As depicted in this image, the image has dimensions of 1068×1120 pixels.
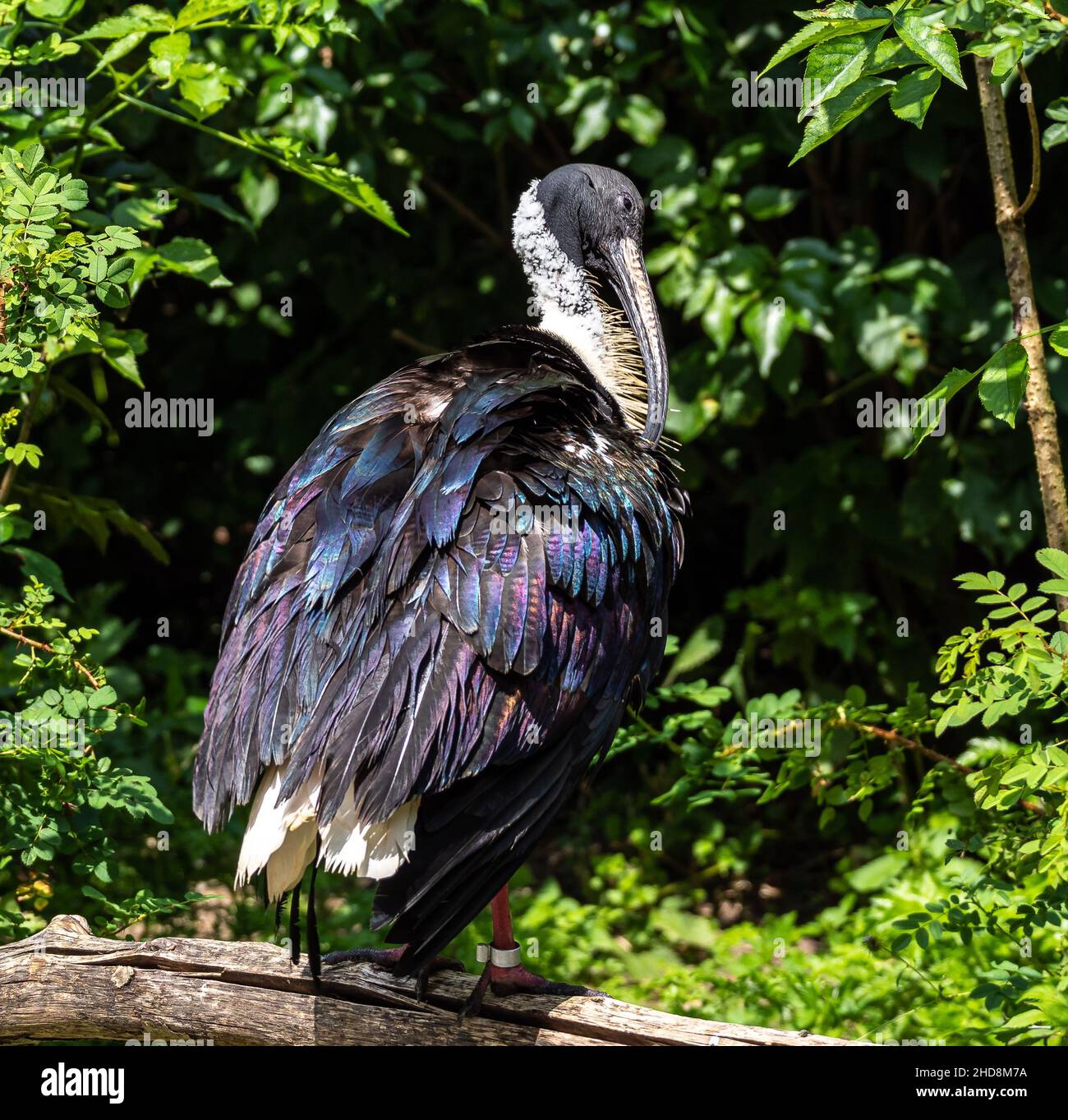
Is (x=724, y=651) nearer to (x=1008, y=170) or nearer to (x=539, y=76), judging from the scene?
(x=539, y=76)

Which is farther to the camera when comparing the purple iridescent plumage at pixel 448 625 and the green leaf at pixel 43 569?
the green leaf at pixel 43 569

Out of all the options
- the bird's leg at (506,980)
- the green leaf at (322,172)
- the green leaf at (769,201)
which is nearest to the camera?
the bird's leg at (506,980)

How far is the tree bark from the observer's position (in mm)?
2932

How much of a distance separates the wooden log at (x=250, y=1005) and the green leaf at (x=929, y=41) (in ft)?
5.30

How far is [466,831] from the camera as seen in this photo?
244 cm

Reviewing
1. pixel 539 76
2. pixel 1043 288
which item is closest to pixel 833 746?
pixel 1043 288

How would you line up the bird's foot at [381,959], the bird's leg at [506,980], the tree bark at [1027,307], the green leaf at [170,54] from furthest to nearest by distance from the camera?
the green leaf at [170,54] < the tree bark at [1027,307] < the bird's foot at [381,959] < the bird's leg at [506,980]

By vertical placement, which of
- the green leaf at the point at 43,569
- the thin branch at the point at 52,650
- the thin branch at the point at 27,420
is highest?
the thin branch at the point at 27,420

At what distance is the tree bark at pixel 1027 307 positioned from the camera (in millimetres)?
2932

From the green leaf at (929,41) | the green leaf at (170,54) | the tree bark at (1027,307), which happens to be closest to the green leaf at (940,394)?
the tree bark at (1027,307)

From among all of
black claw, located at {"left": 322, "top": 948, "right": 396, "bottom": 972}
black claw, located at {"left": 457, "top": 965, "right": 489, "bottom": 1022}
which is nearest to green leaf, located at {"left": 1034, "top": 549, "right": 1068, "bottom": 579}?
black claw, located at {"left": 457, "top": 965, "right": 489, "bottom": 1022}

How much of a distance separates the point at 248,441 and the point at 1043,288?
293 cm

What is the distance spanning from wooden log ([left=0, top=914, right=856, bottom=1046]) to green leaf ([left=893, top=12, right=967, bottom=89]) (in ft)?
5.30

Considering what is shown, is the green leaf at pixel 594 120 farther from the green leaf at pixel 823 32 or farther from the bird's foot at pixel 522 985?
the bird's foot at pixel 522 985
